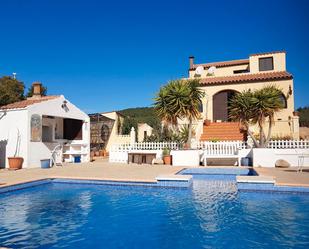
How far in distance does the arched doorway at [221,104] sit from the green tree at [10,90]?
21401 mm

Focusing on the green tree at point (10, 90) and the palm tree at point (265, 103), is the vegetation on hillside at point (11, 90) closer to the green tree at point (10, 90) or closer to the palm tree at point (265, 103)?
the green tree at point (10, 90)

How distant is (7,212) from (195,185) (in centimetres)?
627

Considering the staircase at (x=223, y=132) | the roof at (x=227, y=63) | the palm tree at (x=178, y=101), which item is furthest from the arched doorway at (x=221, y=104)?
the palm tree at (x=178, y=101)

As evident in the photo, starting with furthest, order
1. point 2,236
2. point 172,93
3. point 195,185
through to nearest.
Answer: point 172,93 → point 195,185 → point 2,236

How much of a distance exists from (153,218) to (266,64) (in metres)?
22.7

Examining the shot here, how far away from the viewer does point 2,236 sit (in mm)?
4973

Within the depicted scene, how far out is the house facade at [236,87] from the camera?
20.6m

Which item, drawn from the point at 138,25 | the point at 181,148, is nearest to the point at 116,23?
the point at 138,25

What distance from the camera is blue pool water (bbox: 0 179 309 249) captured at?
4.82 metres

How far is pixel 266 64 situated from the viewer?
2481 cm

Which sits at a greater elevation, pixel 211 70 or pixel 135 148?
pixel 211 70

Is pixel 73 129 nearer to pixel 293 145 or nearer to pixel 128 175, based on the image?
pixel 128 175

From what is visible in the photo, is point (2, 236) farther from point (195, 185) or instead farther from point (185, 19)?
point (185, 19)

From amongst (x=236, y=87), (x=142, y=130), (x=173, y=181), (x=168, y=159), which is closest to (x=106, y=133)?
(x=142, y=130)
